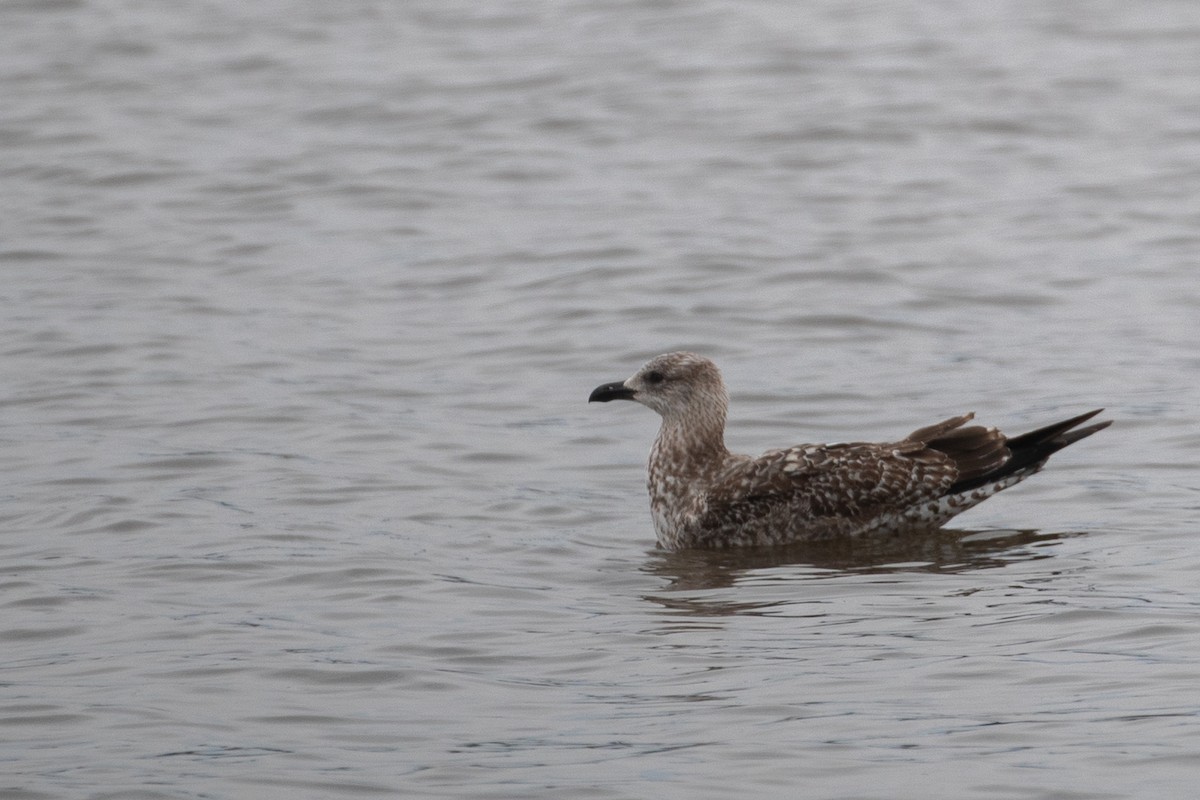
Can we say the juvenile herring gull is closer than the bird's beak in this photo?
Yes

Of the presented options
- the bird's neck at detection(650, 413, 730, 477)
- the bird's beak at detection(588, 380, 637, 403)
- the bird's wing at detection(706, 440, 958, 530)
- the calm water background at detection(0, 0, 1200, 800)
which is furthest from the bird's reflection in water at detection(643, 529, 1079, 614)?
the bird's beak at detection(588, 380, 637, 403)

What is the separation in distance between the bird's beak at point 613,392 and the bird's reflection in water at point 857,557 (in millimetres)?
986

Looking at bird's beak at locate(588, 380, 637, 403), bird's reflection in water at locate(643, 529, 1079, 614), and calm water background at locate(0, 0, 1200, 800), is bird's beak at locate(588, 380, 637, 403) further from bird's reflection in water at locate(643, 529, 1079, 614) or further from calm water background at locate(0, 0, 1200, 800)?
bird's reflection in water at locate(643, 529, 1079, 614)

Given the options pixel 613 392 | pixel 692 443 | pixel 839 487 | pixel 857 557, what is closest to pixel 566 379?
pixel 613 392

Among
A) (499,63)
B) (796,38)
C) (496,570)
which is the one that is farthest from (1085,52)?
(496,570)

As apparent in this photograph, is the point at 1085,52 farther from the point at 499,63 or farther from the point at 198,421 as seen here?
the point at 198,421

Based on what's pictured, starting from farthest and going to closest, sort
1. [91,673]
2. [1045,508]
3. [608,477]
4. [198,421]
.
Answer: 1. [198,421]
2. [608,477]
3. [1045,508]
4. [91,673]

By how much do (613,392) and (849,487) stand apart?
138 centimetres

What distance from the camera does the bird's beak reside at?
11.1 meters

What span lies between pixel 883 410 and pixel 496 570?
3.59 meters

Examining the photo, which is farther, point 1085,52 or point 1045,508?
point 1085,52

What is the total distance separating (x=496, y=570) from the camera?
9945 millimetres

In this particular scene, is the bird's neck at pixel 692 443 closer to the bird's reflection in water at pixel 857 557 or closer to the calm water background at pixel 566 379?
the calm water background at pixel 566 379

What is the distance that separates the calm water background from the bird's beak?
63 centimetres
